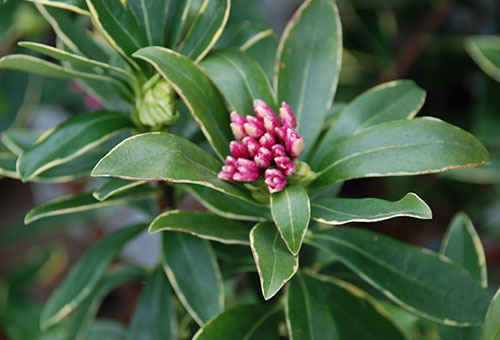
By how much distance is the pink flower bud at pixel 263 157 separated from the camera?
2.14 ft

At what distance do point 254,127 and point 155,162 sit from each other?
0.13 metres

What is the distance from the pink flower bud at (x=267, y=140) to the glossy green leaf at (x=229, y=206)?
0.10m

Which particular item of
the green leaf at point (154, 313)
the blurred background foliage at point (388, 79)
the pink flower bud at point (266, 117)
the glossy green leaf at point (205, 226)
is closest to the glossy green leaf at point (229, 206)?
the glossy green leaf at point (205, 226)

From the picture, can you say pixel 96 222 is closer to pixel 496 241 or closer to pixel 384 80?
pixel 384 80

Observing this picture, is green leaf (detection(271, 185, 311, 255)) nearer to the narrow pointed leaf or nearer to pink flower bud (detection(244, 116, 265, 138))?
pink flower bud (detection(244, 116, 265, 138))

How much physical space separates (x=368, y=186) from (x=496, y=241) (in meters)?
0.41

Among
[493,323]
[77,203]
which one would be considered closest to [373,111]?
[493,323]

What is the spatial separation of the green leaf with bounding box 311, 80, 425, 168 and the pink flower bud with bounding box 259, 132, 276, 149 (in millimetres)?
120

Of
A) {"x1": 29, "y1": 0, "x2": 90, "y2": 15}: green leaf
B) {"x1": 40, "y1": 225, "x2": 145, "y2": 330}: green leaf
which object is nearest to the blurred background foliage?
{"x1": 40, "y1": 225, "x2": 145, "y2": 330}: green leaf

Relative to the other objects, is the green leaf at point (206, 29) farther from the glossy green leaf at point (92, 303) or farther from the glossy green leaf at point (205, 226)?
the glossy green leaf at point (92, 303)

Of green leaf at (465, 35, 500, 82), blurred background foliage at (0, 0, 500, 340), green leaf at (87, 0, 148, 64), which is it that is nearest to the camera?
green leaf at (87, 0, 148, 64)

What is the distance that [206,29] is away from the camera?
730 millimetres

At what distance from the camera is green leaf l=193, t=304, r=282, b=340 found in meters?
0.71

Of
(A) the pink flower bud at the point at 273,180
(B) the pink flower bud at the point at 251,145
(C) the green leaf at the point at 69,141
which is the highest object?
(B) the pink flower bud at the point at 251,145
